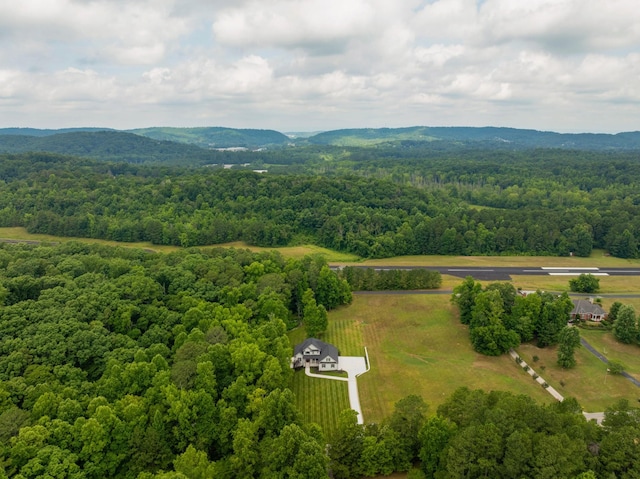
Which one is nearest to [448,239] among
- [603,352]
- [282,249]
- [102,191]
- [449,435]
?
[282,249]

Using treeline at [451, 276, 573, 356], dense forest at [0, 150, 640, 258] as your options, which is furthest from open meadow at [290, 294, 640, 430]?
dense forest at [0, 150, 640, 258]

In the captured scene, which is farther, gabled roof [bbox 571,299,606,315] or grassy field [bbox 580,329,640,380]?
gabled roof [bbox 571,299,606,315]

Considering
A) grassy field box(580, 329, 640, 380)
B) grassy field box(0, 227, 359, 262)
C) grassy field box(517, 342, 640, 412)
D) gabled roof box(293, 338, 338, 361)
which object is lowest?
grassy field box(0, 227, 359, 262)

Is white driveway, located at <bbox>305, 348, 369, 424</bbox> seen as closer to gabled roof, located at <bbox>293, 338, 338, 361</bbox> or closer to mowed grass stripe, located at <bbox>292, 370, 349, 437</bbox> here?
mowed grass stripe, located at <bbox>292, 370, 349, 437</bbox>

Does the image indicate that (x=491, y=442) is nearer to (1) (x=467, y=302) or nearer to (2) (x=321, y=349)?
(2) (x=321, y=349)

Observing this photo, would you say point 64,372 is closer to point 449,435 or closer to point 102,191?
point 449,435

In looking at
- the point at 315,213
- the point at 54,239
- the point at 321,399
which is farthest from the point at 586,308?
the point at 54,239
